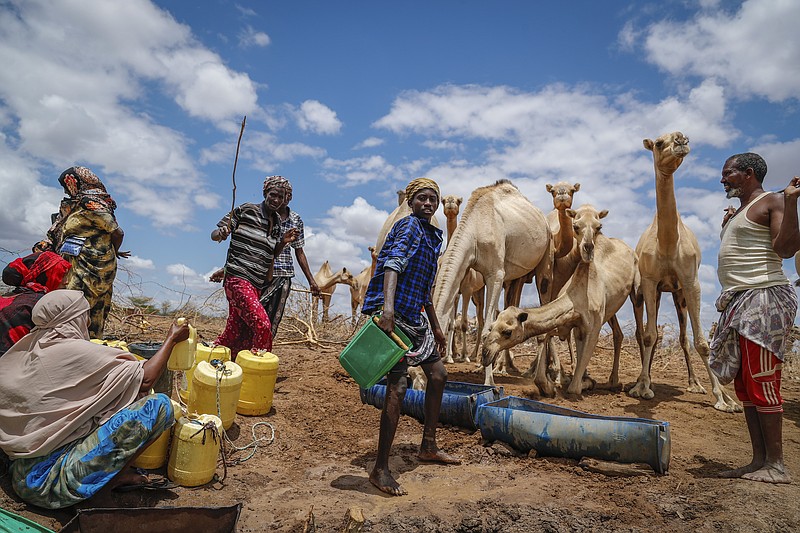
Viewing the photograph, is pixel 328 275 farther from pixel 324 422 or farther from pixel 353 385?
pixel 324 422

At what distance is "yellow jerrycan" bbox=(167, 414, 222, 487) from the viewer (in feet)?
12.1

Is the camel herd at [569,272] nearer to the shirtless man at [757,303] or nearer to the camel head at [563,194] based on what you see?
the camel head at [563,194]

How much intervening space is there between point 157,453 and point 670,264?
6825mm

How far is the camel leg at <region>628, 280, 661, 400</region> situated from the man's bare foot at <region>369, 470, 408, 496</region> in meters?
5.21

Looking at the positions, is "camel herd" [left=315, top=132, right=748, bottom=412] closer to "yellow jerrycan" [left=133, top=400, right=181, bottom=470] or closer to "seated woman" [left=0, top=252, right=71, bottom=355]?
"yellow jerrycan" [left=133, top=400, right=181, bottom=470]

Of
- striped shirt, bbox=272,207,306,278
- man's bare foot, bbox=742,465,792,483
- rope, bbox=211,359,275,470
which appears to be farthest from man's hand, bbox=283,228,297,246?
man's bare foot, bbox=742,465,792,483

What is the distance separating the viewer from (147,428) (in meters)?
3.30

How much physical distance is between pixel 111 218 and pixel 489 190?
5.70m

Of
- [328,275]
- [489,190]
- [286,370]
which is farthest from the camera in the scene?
[328,275]

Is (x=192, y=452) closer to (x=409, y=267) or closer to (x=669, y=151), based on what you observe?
(x=409, y=267)

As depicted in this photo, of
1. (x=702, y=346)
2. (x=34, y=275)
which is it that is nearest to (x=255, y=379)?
(x=34, y=275)

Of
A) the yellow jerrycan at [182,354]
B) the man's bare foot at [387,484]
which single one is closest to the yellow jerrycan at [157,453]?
the yellow jerrycan at [182,354]

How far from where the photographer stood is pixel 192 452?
3703 mm

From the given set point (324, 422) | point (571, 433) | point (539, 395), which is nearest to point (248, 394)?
point (324, 422)
